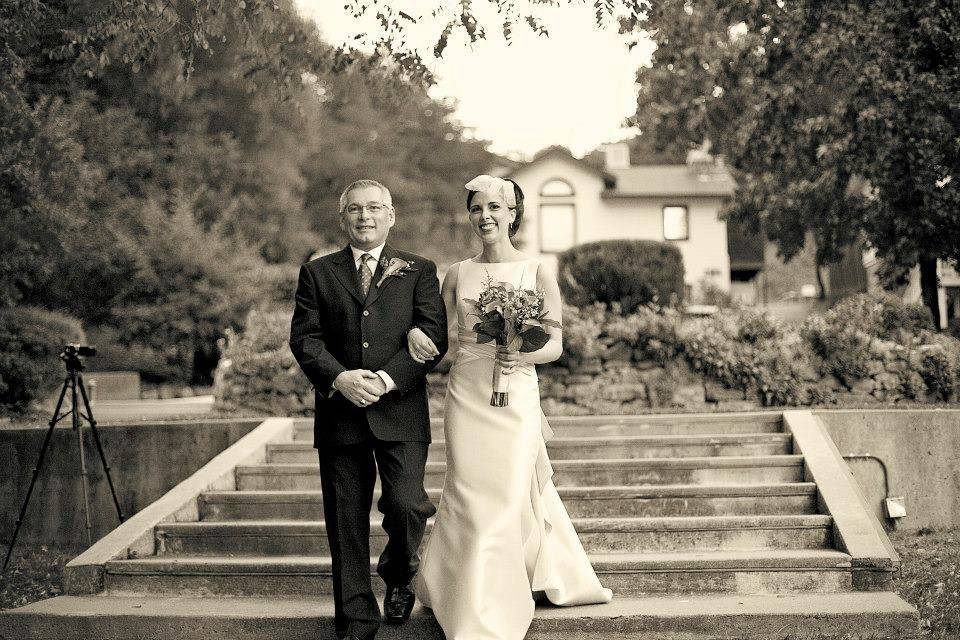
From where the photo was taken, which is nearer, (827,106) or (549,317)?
(549,317)

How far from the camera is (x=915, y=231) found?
1343 centimetres

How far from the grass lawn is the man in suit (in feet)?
9.29

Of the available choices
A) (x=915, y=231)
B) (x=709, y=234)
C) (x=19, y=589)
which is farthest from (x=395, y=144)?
(x=19, y=589)

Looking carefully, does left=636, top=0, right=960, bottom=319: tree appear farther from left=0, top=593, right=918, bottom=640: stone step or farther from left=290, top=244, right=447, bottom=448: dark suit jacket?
left=0, top=593, right=918, bottom=640: stone step

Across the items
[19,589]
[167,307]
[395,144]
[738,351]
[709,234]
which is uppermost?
[395,144]

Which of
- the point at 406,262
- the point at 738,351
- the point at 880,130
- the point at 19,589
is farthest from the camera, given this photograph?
the point at 880,130

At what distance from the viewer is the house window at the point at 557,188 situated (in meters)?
35.3

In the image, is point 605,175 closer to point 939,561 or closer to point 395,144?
point 395,144

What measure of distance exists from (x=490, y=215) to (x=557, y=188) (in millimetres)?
30360

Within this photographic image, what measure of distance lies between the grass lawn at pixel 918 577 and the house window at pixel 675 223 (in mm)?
27238

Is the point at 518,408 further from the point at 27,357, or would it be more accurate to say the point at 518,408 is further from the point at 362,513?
the point at 27,357

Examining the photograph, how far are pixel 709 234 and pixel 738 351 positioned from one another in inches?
948

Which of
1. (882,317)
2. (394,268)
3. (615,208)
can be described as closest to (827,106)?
(882,317)

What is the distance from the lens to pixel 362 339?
5.08 metres
